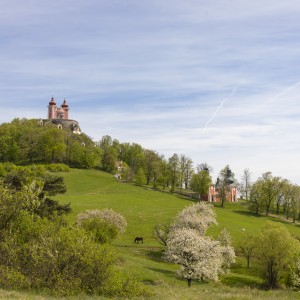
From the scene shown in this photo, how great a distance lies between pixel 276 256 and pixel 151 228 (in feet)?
103

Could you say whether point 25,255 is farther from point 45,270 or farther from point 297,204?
point 297,204

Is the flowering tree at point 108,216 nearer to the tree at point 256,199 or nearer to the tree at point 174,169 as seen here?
the tree at point 256,199

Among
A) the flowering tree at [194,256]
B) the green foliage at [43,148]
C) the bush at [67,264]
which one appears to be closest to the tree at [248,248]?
the flowering tree at [194,256]

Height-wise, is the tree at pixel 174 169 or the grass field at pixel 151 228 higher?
the tree at pixel 174 169

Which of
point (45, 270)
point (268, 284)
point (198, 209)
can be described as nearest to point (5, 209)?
point (45, 270)

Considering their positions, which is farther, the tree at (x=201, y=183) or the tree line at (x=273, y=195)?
the tree at (x=201, y=183)

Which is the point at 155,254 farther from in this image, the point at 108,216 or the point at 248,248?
the point at 248,248

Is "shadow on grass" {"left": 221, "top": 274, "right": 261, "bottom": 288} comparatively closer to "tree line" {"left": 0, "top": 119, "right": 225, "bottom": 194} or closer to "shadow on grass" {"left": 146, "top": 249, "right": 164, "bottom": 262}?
"shadow on grass" {"left": 146, "top": 249, "right": 164, "bottom": 262}

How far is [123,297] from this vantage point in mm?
24750

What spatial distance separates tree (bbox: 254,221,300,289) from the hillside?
206 cm

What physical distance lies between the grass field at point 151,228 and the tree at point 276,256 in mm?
2078

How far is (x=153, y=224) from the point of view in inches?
3073

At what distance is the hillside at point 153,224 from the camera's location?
3794cm

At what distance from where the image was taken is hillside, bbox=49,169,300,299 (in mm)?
37938
